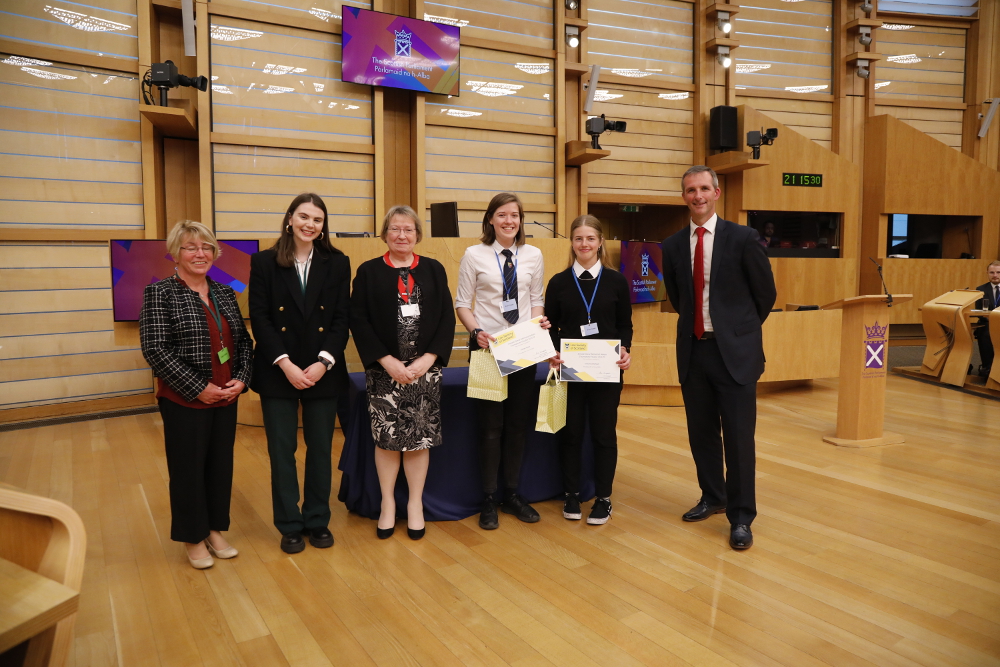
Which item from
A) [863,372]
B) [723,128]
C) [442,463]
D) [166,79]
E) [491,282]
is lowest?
[442,463]

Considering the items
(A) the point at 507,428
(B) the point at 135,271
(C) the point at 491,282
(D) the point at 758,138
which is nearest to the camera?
(C) the point at 491,282

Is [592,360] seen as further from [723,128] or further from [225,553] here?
[723,128]

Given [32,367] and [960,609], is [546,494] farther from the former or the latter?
[32,367]

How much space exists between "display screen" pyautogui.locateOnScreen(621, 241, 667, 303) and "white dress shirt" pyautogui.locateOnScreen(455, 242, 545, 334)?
3349 millimetres

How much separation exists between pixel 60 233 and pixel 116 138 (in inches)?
37.5

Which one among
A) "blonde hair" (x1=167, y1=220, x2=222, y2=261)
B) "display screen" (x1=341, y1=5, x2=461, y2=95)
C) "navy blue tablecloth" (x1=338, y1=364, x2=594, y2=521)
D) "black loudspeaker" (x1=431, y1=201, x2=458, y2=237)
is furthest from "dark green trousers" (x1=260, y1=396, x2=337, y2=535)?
"display screen" (x1=341, y1=5, x2=461, y2=95)

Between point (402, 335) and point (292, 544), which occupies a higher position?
point (402, 335)

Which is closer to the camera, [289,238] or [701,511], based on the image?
[289,238]

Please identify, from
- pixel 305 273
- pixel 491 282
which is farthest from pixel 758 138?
pixel 305 273

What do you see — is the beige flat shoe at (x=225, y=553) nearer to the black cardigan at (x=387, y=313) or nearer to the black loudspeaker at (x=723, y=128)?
the black cardigan at (x=387, y=313)

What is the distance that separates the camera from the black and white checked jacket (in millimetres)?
2465

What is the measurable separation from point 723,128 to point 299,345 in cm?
743

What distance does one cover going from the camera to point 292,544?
278 cm

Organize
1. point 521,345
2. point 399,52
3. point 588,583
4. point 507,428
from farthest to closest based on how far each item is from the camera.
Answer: point 399,52 → point 507,428 → point 521,345 → point 588,583
